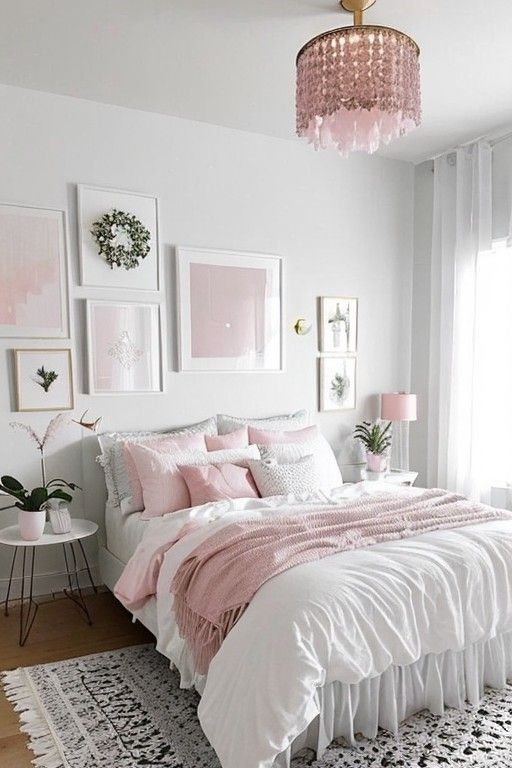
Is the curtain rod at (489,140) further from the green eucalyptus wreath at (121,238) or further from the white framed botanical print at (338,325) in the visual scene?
the green eucalyptus wreath at (121,238)

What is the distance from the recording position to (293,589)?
6.84ft

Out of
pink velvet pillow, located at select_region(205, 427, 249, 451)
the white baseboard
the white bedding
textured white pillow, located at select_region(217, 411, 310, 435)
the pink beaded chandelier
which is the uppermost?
the pink beaded chandelier

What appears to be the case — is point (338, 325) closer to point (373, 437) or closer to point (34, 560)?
point (373, 437)

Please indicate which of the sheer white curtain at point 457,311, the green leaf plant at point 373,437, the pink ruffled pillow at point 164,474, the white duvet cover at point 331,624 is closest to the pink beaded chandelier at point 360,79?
the white duvet cover at point 331,624

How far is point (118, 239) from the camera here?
12.3 feet

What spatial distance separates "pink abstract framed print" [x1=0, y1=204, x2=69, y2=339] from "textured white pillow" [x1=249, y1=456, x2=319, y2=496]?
4.58 ft

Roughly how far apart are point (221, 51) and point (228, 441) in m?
2.12

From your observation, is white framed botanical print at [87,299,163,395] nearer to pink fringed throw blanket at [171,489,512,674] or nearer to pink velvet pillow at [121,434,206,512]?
pink velvet pillow at [121,434,206,512]

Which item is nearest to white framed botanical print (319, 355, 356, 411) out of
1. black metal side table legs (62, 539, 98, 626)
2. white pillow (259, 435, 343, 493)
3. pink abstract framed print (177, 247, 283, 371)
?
pink abstract framed print (177, 247, 283, 371)

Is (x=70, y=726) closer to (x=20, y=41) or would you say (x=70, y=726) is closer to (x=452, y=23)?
(x=20, y=41)

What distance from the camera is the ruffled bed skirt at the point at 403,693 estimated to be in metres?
2.13

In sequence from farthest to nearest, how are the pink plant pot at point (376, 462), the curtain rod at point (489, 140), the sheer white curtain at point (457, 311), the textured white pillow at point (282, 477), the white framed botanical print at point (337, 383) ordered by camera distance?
the white framed botanical print at point (337, 383), the pink plant pot at point (376, 462), the sheer white curtain at point (457, 311), the curtain rod at point (489, 140), the textured white pillow at point (282, 477)

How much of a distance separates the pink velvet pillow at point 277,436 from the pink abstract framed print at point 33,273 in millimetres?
1294

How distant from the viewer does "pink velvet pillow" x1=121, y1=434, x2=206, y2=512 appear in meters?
3.37
